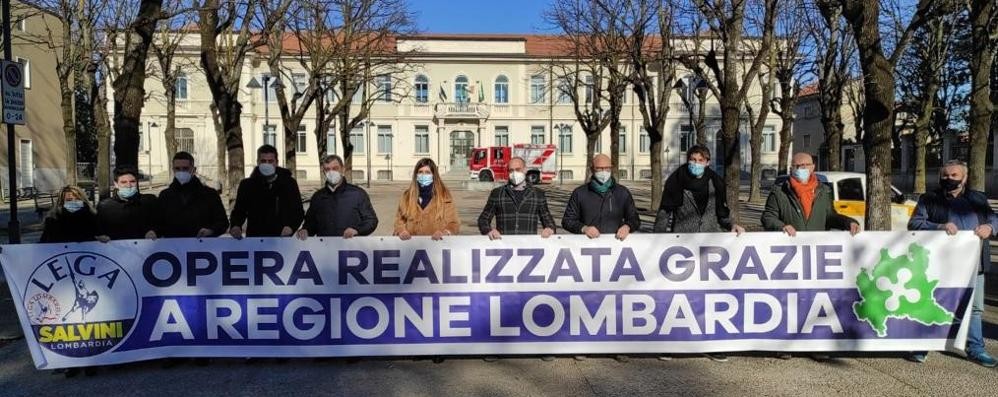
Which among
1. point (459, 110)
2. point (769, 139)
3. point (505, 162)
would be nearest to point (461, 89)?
point (459, 110)

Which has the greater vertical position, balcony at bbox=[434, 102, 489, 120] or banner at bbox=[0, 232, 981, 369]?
balcony at bbox=[434, 102, 489, 120]

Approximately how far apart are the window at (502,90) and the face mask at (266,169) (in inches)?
2066

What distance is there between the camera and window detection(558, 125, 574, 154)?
189ft

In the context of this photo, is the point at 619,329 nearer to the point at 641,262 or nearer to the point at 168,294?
the point at 641,262

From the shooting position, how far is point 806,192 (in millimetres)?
5816

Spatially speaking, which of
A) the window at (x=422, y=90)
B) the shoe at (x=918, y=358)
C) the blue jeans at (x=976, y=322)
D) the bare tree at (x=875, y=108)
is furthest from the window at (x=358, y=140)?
the blue jeans at (x=976, y=322)

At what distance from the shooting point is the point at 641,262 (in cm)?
551

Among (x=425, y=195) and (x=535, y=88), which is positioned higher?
(x=535, y=88)

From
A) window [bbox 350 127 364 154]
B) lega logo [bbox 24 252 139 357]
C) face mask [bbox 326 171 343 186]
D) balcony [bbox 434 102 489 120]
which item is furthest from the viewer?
window [bbox 350 127 364 154]

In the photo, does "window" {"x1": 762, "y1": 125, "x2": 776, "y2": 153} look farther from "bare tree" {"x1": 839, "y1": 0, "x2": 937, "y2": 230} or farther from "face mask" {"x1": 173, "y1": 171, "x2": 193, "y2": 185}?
"face mask" {"x1": 173, "y1": 171, "x2": 193, "y2": 185}

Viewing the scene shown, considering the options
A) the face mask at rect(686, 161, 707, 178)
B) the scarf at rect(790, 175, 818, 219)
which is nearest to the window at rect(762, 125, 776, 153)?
the scarf at rect(790, 175, 818, 219)

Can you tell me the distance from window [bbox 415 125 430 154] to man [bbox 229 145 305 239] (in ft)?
167

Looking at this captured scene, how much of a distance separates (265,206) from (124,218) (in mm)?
1152

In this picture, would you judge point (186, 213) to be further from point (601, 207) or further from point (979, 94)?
point (979, 94)
